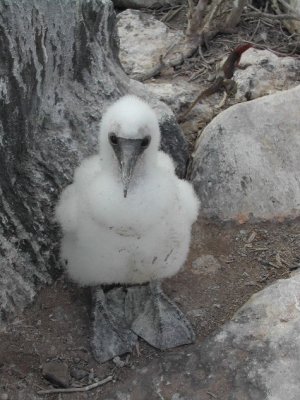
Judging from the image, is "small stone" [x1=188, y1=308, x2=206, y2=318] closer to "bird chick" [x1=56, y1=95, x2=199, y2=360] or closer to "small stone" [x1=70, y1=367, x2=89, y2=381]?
"bird chick" [x1=56, y1=95, x2=199, y2=360]

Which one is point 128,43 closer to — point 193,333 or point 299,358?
point 193,333

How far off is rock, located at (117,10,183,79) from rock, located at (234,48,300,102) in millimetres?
673

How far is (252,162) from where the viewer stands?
3.72m

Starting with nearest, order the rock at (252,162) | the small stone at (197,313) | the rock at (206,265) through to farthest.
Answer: the small stone at (197,313)
the rock at (206,265)
the rock at (252,162)

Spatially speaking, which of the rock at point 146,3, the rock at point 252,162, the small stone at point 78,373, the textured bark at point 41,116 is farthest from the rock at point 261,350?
the rock at point 146,3

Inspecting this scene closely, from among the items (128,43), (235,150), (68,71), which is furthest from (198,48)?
(68,71)

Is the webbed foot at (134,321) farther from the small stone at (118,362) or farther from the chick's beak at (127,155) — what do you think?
the chick's beak at (127,155)

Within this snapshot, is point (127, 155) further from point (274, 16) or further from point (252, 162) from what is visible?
point (274, 16)

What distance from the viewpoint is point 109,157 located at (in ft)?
9.26

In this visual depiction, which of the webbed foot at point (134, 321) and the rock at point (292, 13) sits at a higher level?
the rock at point (292, 13)

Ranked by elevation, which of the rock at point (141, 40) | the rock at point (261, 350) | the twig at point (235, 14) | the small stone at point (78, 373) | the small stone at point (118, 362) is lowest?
the small stone at point (118, 362)

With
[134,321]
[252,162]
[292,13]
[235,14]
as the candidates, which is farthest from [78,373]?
[292,13]

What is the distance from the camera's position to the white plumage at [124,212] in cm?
271

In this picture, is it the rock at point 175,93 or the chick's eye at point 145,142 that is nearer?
the chick's eye at point 145,142
